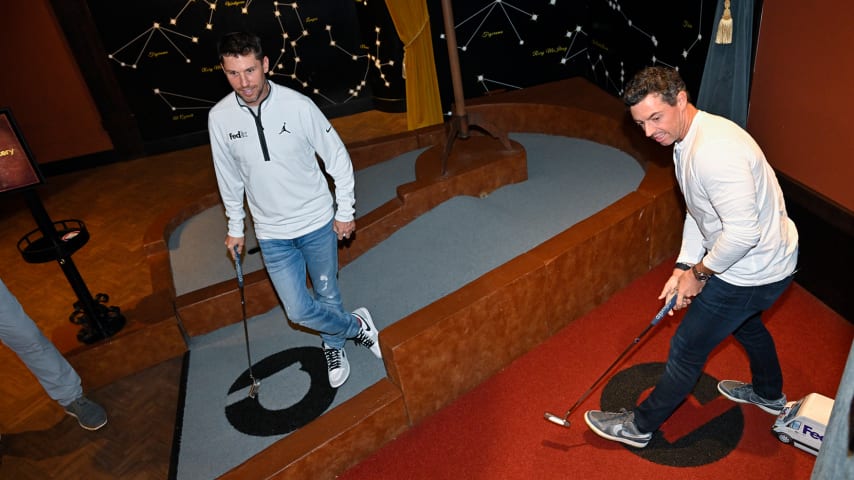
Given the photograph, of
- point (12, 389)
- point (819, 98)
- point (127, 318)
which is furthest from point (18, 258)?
point (819, 98)

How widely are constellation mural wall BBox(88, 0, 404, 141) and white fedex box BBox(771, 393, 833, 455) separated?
18.1ft

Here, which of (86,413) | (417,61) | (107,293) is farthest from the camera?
(417,61)

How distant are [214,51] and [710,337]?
6466mm

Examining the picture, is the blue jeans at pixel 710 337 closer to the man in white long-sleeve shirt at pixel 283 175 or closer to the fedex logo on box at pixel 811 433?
the fedex logo on box at pixel 811 433

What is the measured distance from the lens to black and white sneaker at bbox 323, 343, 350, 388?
2.95 m

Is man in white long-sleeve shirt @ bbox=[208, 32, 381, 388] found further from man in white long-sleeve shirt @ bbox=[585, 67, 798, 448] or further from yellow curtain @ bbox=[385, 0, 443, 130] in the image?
yellow curtain @ bbox=[385, 0, 443, 130]

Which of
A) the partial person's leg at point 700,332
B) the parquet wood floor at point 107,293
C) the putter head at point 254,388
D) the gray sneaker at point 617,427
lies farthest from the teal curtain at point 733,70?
the parquet wood floor at point 107,293

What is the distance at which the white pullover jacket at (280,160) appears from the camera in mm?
2412

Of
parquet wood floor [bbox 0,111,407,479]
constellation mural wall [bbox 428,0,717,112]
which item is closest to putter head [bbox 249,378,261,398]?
parquet wood floor [bbox 0,111,407,479]

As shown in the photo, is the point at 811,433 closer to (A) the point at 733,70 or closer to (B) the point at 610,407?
(B) the point at 610,407

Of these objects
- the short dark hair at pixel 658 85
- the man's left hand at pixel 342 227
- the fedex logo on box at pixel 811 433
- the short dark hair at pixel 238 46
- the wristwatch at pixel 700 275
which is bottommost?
the fedex logo on box at pixel 811 433

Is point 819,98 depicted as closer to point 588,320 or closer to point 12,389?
point 588,320

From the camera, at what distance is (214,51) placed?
6.74 m

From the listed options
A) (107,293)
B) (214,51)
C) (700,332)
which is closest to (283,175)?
(700,332)
